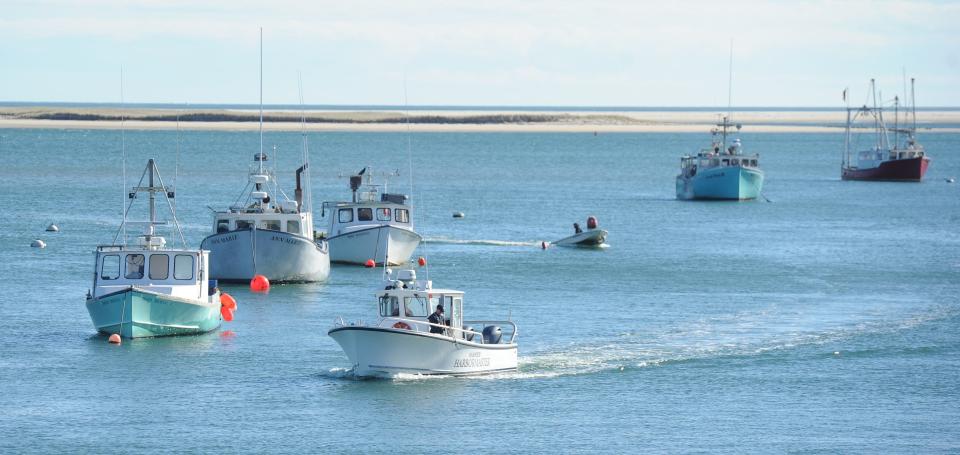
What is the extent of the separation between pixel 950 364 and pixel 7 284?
33.5 metres

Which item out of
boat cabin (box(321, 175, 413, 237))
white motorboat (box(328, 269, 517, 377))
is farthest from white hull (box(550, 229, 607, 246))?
white motorboat (box(328, 269, 517, 377))

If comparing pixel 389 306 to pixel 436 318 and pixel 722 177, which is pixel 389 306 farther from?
pixel 722 177

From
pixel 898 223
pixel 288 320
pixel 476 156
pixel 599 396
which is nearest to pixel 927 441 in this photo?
A: pixel 599 396

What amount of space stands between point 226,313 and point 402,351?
1377cm

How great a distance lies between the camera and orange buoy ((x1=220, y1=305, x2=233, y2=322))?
50781 millimetres

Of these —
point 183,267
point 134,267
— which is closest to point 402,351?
point 183,267

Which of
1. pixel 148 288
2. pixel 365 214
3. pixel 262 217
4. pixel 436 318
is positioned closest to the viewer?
pixel 436 318

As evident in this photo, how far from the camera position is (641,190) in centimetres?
12975

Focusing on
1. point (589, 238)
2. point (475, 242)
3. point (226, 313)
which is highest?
point (589, 238)

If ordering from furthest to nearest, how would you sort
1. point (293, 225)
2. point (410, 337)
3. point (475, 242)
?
point (475, 242) < point (293, 225) < point (410, 337)

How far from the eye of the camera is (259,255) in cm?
5884

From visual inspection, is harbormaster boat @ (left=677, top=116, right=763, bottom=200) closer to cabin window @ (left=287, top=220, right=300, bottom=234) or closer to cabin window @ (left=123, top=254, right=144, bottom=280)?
cabin window @ (left=287, top=220, right=300, bottom=234)

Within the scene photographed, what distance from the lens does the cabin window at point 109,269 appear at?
151 feet

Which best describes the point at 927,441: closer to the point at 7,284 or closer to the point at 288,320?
the point at 288,320
